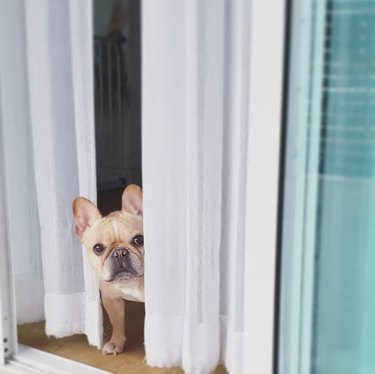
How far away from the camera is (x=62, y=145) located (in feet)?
5.68

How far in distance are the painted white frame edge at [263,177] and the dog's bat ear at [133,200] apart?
498 mm

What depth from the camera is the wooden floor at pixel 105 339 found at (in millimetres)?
1699

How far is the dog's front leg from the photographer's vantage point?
5.86 ft

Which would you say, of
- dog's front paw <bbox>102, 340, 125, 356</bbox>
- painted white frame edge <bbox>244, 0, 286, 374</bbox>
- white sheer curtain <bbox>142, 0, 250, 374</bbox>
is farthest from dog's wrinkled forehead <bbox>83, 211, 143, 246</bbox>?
painted white frame edge <bbox>244, 0, 286, 374</bbox>

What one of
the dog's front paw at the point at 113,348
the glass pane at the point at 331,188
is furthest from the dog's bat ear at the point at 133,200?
the glass pane at the point at 331,188

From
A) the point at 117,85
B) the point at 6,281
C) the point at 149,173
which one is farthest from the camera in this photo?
the point at 117,85

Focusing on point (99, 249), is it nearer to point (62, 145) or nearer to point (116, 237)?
point (116, 237)

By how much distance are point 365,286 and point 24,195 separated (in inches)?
46.7

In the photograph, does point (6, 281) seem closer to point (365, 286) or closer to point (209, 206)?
point (209, 206)

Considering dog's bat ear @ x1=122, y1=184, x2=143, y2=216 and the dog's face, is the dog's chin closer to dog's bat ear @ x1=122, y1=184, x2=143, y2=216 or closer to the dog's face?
the dog's face

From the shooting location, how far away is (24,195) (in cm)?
188

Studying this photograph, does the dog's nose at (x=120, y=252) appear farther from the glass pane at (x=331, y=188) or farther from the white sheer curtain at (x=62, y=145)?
the glass pane at (x=331, y=188)

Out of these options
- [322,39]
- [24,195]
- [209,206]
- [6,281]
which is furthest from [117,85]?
[322,39]

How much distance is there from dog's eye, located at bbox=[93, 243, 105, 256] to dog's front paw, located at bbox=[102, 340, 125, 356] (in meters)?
0.30
